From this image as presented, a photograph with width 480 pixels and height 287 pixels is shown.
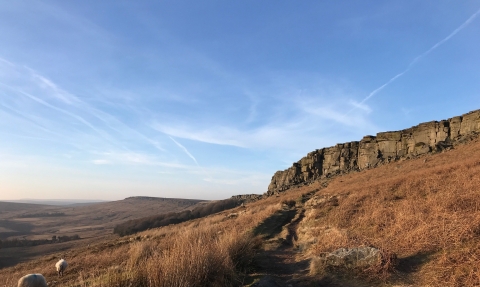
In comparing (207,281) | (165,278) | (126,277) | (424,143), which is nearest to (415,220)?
(207,281)

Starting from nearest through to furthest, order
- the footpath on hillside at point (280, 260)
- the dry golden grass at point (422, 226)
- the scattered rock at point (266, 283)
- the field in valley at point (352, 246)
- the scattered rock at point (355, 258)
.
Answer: the field in valley at point (352, 246) < the dry golden grass at point (422, 226) < the scattered rock at point (266, 283) < the scattered rock at point (355, 258) < the footpath on hillside at point (280, 260)

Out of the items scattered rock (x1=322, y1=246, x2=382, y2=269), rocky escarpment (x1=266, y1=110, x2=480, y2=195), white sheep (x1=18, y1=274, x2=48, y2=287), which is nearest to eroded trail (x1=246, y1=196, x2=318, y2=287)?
scattered rock (x1=322, y1=246, x2=382, y2=269)

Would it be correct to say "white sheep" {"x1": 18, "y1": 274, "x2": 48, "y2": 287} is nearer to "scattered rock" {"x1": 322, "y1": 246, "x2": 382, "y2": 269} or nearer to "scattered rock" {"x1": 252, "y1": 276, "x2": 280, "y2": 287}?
"scattered rock" {"x1": 252, "y1": 276, "x2": 280, "y2": 287}

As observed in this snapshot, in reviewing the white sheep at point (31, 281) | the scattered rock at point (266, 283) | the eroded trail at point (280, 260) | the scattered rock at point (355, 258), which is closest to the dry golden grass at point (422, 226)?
the scattered rock at point (355, 258)

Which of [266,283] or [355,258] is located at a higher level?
A: [355,258]

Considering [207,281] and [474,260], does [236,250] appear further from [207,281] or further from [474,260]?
[474,260]

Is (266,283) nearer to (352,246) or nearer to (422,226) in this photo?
(352,246)

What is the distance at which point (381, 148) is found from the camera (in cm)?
5228

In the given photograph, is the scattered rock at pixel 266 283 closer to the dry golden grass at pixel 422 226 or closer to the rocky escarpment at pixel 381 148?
the dry golden grass at pixel 422 226

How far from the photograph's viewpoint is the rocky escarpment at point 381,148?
40.1 metres

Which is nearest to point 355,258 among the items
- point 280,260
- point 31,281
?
point 280,260

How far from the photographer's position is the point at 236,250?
8812mm

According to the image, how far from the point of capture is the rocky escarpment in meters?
40.1

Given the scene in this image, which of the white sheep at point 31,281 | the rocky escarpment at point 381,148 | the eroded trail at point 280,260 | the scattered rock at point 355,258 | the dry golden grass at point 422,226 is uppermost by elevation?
the rocky escarpment at point 381,148
